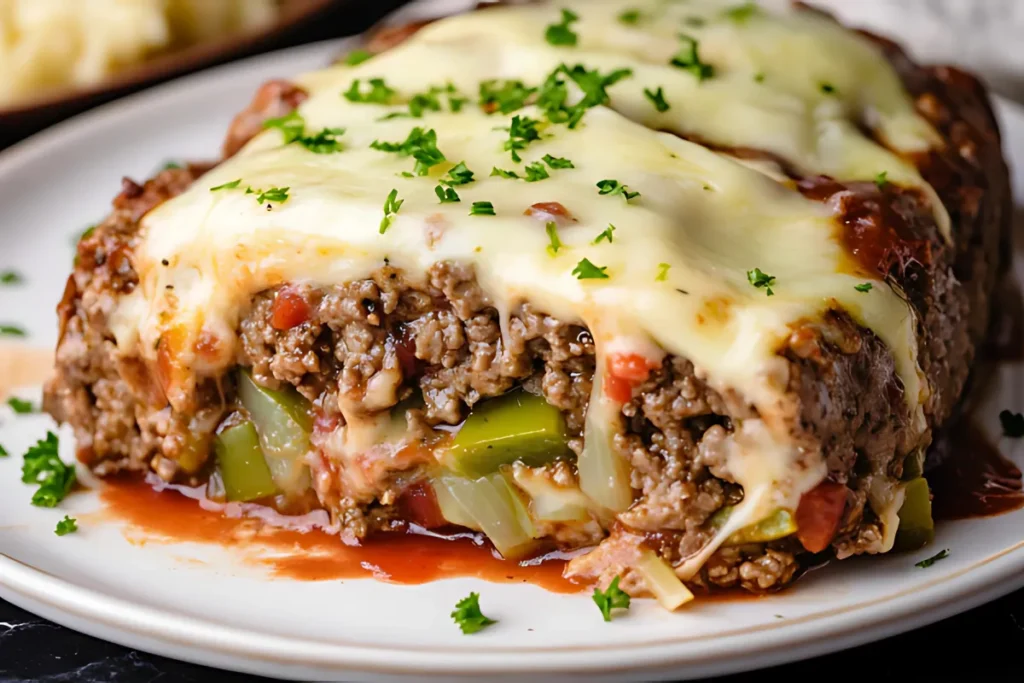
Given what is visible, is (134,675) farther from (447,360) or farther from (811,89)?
(811,89)

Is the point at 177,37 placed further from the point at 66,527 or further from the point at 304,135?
the point at 66,527

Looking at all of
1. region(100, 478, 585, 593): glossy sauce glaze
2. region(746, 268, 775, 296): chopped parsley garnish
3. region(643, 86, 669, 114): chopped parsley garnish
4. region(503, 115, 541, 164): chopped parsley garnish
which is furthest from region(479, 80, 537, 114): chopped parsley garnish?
region(100, 478, 585, 593): glossy sauce glaze

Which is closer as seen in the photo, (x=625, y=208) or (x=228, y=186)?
(x=625, y=208)

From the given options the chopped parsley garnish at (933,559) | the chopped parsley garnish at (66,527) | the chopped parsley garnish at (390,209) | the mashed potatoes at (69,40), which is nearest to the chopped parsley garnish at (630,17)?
the chopped parsley garnish at (390,209)

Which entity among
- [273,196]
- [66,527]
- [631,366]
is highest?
[273,196]

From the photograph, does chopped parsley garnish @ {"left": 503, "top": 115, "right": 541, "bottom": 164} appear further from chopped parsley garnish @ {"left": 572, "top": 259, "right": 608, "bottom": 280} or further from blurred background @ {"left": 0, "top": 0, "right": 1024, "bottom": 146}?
blurred background @ {"left": 0, "top": 0, "right": 1024, "bottom": 146}

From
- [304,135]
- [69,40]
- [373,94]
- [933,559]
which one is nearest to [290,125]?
[304,135]
